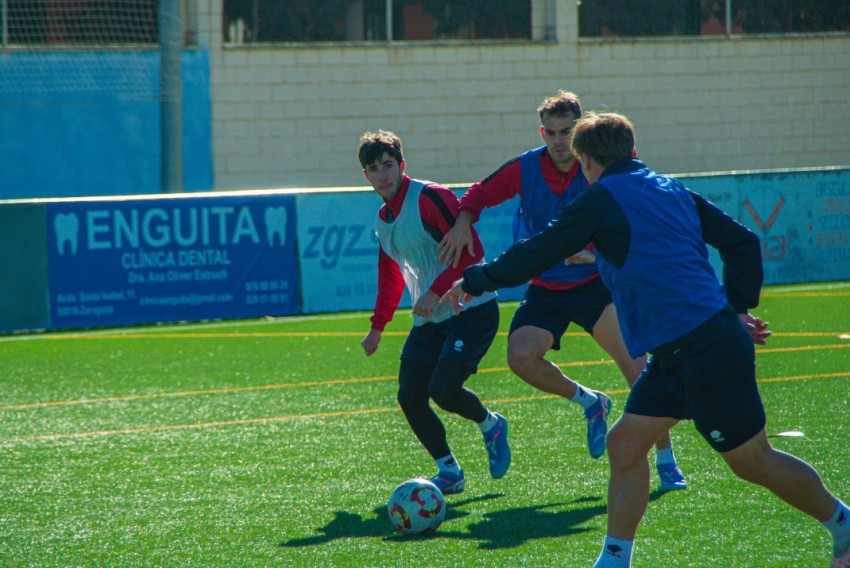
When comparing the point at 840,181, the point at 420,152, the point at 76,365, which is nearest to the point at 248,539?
the point at 76,365

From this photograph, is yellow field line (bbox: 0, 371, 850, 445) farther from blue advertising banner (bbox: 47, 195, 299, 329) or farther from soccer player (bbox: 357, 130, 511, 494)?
blue advertising banner (bbox: 47, 195, 299, 329)

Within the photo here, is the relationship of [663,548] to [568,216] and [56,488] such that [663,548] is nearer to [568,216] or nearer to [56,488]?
[568,216]

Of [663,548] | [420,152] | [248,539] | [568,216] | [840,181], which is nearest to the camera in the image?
[568,216]

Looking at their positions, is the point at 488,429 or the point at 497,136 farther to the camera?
the point at 497,136

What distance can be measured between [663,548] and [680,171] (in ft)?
60.7

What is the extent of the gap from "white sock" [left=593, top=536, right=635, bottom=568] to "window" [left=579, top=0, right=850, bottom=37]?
18.7 m

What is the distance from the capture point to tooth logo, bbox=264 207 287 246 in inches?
554

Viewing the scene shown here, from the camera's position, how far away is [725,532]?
5324 mm

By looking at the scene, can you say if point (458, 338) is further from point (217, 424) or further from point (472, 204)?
point (217, 424)

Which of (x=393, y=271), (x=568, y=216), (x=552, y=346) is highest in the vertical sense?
(x=568, y=216)

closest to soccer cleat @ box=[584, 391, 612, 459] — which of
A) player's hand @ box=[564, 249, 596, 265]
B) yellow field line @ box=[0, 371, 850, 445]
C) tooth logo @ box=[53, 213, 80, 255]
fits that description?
player's hand @ box=[564, 249, 596, 265]

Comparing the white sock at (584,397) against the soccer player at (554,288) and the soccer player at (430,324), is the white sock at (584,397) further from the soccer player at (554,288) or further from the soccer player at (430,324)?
the soccer player at (430,324)

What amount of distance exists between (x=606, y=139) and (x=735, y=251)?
675 millimetres

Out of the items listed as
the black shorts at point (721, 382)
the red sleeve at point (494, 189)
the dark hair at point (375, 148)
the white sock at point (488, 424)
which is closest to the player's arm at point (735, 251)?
the black shorts at point (721, 382)
